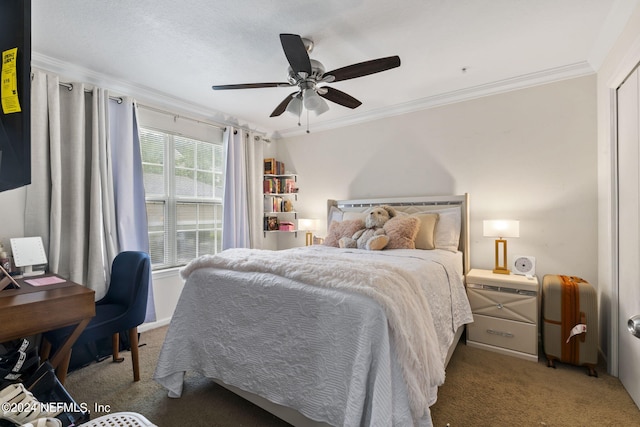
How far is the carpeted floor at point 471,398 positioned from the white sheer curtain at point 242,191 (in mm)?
1875

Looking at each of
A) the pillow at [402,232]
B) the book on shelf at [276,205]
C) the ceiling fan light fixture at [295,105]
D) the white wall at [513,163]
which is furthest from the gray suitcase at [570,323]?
the book on shelf at [276,205]

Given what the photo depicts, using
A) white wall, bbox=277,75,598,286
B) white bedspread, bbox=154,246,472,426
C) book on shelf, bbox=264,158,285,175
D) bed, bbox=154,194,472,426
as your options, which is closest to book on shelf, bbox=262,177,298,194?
book on shelf, bbox=264,158,285,175

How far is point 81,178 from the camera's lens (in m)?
2.61

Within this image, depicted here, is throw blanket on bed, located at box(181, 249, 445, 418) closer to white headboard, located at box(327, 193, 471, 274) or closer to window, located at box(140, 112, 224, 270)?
white headboard, located at box(327, 193, 471, 274)

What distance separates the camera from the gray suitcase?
2.21m

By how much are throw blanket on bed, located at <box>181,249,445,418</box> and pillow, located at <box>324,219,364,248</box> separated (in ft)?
4.19

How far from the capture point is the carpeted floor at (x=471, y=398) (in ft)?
5.72

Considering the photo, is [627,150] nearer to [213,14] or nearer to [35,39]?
[213,14]

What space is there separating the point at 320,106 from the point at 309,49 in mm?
453

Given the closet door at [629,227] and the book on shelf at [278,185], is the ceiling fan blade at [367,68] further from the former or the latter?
the book on shelf at [278,185]

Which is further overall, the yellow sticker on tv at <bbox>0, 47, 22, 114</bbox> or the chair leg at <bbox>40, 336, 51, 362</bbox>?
the chair leg at <bbox>40, 336, 51, 362</bbox>

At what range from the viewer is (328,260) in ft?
6.41

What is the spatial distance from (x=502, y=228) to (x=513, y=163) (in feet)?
2.45

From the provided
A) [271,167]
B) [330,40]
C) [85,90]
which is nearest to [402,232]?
[330,40]
